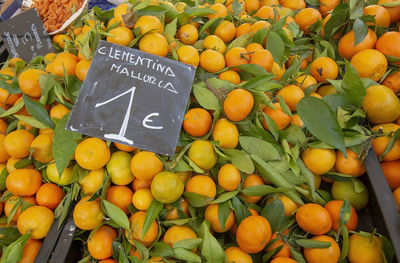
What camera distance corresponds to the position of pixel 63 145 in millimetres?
889

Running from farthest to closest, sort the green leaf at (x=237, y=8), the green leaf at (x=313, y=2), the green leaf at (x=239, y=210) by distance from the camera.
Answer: the green leaf at (x=313, y=2) → the green leaf at (x=237, y=8) → the green leaf at (x=239, y=210)

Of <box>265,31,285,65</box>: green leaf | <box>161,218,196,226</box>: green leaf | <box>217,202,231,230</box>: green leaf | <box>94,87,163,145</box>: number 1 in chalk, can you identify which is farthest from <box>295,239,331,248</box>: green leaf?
<box>265,31,285,65</box>: green leaf

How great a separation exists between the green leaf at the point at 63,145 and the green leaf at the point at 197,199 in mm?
374

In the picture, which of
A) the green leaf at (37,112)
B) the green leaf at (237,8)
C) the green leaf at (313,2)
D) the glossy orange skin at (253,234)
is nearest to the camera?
the glossy orange skin at (253,234)

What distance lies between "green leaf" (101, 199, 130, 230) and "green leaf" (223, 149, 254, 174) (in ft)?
1.18

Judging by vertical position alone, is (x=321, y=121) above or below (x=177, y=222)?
above

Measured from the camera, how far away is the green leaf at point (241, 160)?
0.85 metres

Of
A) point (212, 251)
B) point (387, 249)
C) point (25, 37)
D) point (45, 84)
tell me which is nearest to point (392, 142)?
point (387, 249)

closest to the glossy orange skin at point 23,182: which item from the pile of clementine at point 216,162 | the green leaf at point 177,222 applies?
the pile of clementine at point 216,162

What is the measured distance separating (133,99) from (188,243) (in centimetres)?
46

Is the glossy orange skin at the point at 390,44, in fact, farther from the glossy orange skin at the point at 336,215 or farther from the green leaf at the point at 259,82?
the glossy orange skin at the point at 336,215

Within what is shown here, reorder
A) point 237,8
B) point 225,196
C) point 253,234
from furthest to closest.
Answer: point 237,8
point 225,196
point 253,234

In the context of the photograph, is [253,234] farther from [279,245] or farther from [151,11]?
[151,11]

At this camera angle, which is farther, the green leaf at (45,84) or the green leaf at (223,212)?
the green leaf at (45,84)
